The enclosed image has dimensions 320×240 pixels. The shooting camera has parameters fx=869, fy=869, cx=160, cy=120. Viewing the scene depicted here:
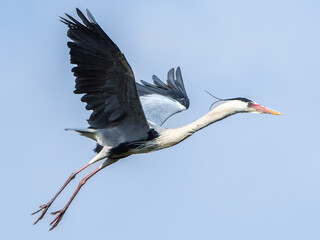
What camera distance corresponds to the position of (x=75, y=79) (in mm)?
10594

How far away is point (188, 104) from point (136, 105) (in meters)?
2.63

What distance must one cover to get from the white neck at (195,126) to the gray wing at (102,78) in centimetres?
36

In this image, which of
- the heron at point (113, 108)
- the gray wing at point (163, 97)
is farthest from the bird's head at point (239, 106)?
the gray wing at point (163, 97)

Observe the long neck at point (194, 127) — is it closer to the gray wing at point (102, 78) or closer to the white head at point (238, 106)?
the white head at point (238, 106)

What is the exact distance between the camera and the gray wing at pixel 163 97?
12.5m

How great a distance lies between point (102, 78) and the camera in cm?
1051

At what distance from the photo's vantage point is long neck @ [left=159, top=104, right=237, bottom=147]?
11.1 metres

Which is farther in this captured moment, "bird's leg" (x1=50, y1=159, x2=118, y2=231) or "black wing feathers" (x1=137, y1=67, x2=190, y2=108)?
"black wing feathers" (x1=137, y1=67, x2=190, y2=108)

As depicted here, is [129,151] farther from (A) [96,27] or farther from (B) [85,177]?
(A) [96,27]

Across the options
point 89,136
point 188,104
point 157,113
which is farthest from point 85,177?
point 188,104

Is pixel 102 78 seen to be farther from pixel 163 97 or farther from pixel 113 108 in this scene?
pixel 163 97

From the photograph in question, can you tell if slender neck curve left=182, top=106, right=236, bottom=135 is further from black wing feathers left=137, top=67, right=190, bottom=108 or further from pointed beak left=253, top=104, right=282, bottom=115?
black wing feathers left=137, top=67, right=190, bottom=108

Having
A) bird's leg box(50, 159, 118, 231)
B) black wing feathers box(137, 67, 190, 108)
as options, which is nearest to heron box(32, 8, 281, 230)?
bird's leg box(50, 159, 118, 231)

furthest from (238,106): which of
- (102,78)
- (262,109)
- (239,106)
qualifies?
(102,78)
